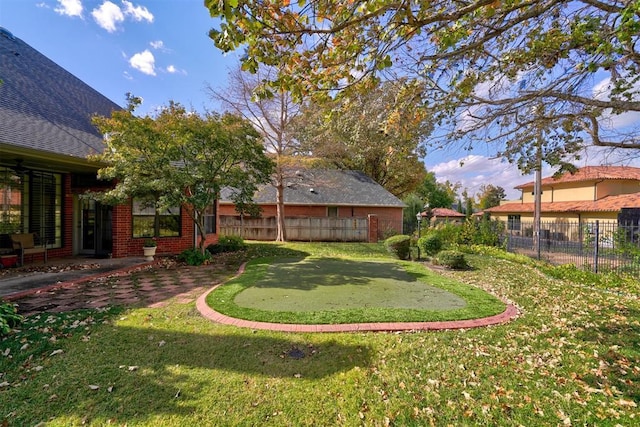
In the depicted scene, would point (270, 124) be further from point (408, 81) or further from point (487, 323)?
point (487, 323)

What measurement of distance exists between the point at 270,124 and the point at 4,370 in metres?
12.8

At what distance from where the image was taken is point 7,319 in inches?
168

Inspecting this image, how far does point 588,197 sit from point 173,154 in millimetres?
30439

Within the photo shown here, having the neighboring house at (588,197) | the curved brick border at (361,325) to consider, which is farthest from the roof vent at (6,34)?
the neighboring house at (588,197)

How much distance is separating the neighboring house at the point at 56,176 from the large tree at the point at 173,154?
110 cm

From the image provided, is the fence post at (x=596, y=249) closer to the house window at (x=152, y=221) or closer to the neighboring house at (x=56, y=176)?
the neighboring house at (x=56, y=176)

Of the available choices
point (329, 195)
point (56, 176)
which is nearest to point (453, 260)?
point (329, 195)

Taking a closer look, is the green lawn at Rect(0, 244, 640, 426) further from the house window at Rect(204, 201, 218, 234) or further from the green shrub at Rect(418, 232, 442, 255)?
the house window at Rect(204, 201, 218, 234)

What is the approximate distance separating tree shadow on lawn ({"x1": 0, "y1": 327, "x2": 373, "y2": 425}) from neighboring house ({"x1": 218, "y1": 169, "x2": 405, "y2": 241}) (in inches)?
484

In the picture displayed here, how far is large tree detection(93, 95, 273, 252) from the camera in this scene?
8055 mm

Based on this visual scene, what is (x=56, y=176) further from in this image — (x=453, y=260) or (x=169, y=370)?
(x=453, y=260)

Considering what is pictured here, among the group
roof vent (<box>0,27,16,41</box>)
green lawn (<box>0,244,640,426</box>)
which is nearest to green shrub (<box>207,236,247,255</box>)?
green lawn (<box>0,244,640,426</box>)

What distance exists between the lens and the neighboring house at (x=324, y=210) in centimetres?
1738

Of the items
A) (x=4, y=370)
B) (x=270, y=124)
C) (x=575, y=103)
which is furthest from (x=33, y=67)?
(x=575, y=103)
